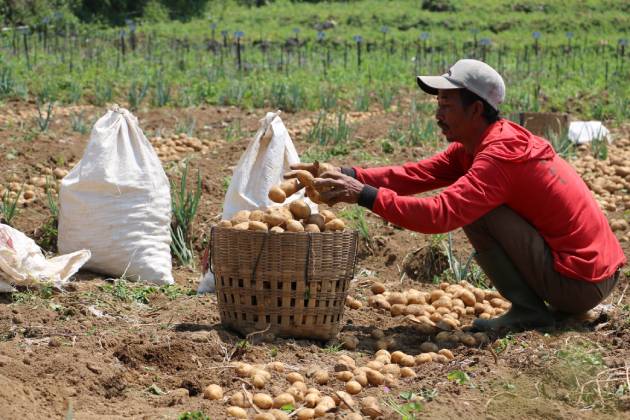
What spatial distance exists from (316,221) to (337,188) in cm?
23

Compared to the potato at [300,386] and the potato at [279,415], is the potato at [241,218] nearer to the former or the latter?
the potato at [300,386]

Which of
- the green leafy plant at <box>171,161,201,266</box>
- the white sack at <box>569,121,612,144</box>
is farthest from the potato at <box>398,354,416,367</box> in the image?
the white sack at <box>569,121,612,144</box>

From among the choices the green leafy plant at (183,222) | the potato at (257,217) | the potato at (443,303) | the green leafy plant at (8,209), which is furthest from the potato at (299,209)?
the green leafy plant at (8,209)

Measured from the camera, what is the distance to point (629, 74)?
1292 cm

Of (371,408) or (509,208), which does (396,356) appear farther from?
(509,208)

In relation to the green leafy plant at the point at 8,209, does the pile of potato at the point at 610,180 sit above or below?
Answer: below

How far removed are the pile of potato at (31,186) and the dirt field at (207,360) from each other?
4.05 ft

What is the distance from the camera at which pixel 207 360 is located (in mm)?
3551

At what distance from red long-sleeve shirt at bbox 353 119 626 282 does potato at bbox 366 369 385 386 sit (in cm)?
58

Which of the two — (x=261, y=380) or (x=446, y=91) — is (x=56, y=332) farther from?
(x=446, y=91)

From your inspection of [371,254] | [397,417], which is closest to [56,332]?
[397,417]

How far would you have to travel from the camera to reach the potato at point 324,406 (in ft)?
10.2

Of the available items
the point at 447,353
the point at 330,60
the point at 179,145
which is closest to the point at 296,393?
the point at 447,353

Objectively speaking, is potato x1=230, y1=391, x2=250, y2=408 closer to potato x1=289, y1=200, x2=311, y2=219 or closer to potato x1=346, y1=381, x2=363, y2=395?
potato x1=346, y1=381, x2=363, y2=395
